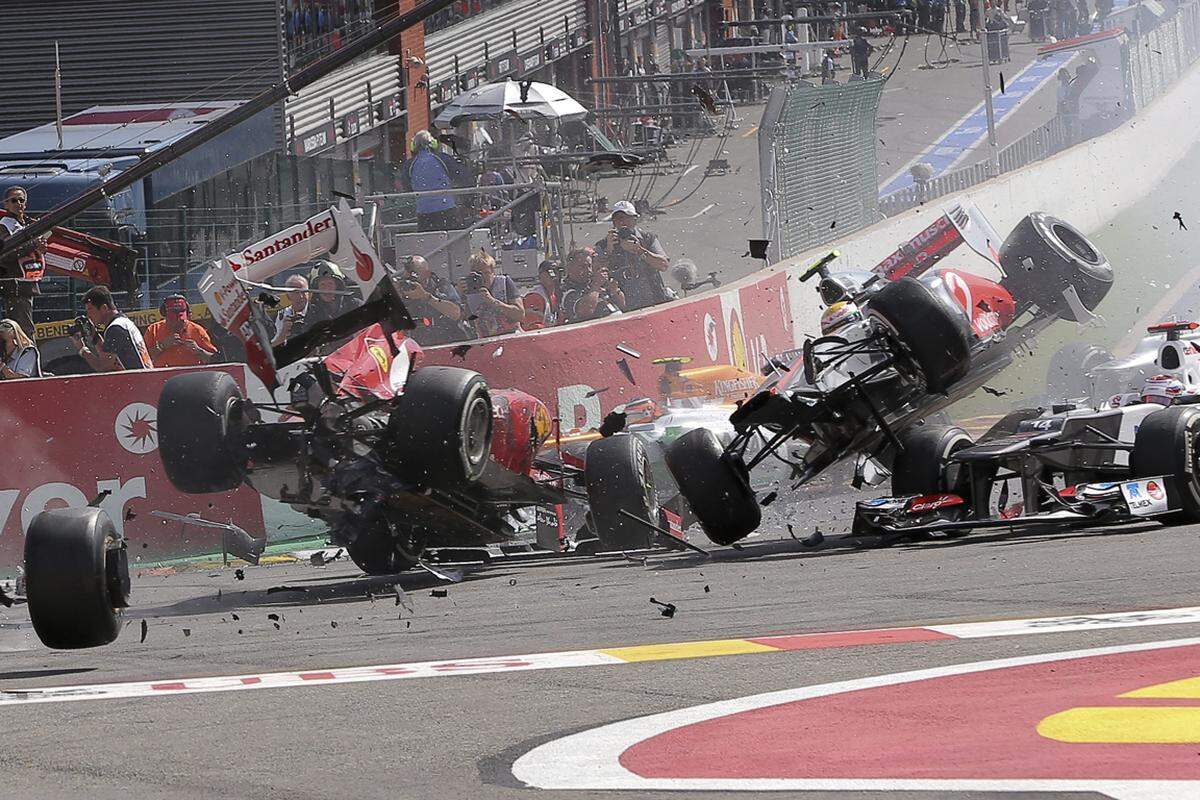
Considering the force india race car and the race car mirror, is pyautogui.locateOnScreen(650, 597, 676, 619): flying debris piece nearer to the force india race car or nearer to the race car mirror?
the force india race car

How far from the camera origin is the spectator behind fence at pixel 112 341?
13008 mm

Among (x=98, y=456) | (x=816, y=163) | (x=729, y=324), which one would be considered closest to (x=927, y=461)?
(x=98, y=456)

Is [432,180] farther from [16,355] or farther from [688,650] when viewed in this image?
[688,650]

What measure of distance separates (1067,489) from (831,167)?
34.0 ft

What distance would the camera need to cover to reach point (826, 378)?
33.4 feet

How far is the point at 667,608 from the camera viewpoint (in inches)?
291

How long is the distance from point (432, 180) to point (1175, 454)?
33.3ft

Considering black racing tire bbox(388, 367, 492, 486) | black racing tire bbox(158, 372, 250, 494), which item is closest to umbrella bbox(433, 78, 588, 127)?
black racing tire bbox(158, 372, 250, 494)

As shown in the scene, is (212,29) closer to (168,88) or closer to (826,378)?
(168,88)

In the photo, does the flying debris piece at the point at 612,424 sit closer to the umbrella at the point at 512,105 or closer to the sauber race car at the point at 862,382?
the sauber race car at the point at 862,382

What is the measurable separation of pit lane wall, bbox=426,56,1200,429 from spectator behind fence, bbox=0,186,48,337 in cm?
379

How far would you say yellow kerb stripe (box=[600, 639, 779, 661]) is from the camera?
6062 millimetres

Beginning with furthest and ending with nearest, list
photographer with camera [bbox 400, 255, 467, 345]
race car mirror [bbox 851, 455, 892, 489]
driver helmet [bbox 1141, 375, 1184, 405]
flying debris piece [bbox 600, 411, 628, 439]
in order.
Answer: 1. photographer with camera [bbox 400, 255, 467, 345]
2. flying debris piece [bbox 600, 411, 628, 439]
3. race car mirror [bbox 851, 455, 892, 489]
4. driver helmet [bbox 1141, 375, 1184, 405]

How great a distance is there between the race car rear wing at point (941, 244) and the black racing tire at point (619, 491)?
2.14 m
